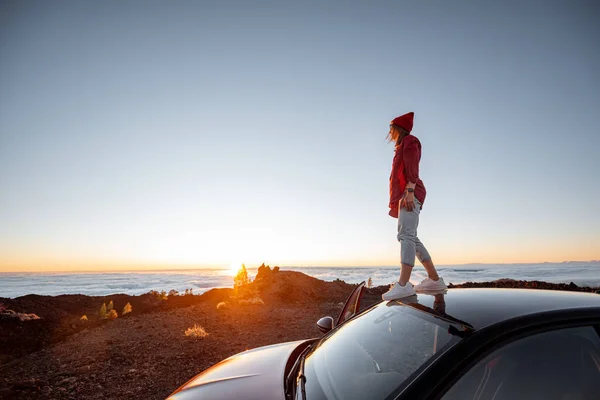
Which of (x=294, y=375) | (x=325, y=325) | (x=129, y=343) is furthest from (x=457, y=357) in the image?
(x=129, y=343)

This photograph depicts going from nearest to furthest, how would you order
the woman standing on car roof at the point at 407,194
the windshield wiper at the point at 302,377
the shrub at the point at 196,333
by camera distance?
the windshield wiper at the point at 302,377
the woman standing on car roof at the point at 407,194
the shrub at the point at 196,333

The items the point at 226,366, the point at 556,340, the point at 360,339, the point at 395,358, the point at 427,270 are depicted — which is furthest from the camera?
the point at 427,270

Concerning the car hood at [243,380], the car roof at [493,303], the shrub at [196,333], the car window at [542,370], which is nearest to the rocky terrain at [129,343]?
the shrub at [196,333]

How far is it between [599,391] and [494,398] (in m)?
0.51

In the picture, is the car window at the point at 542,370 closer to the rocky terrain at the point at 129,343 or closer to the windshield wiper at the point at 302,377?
the windshield wiper at the point at 302,377

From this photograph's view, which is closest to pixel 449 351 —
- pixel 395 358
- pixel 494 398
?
pixel 494 398

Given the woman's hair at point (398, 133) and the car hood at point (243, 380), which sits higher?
the woman's hair at point (398, 133)

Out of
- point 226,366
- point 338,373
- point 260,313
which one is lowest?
point 260,313

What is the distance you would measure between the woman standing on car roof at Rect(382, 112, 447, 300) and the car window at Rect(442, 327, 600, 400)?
1823 millimetres

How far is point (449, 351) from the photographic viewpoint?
4.20 ft

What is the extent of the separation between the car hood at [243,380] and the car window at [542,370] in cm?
97

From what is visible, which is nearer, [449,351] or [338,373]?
[449,351]

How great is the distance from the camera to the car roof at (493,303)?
→ 1429 mm

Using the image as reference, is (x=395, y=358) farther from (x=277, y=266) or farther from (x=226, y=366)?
(x=277, y=266)
